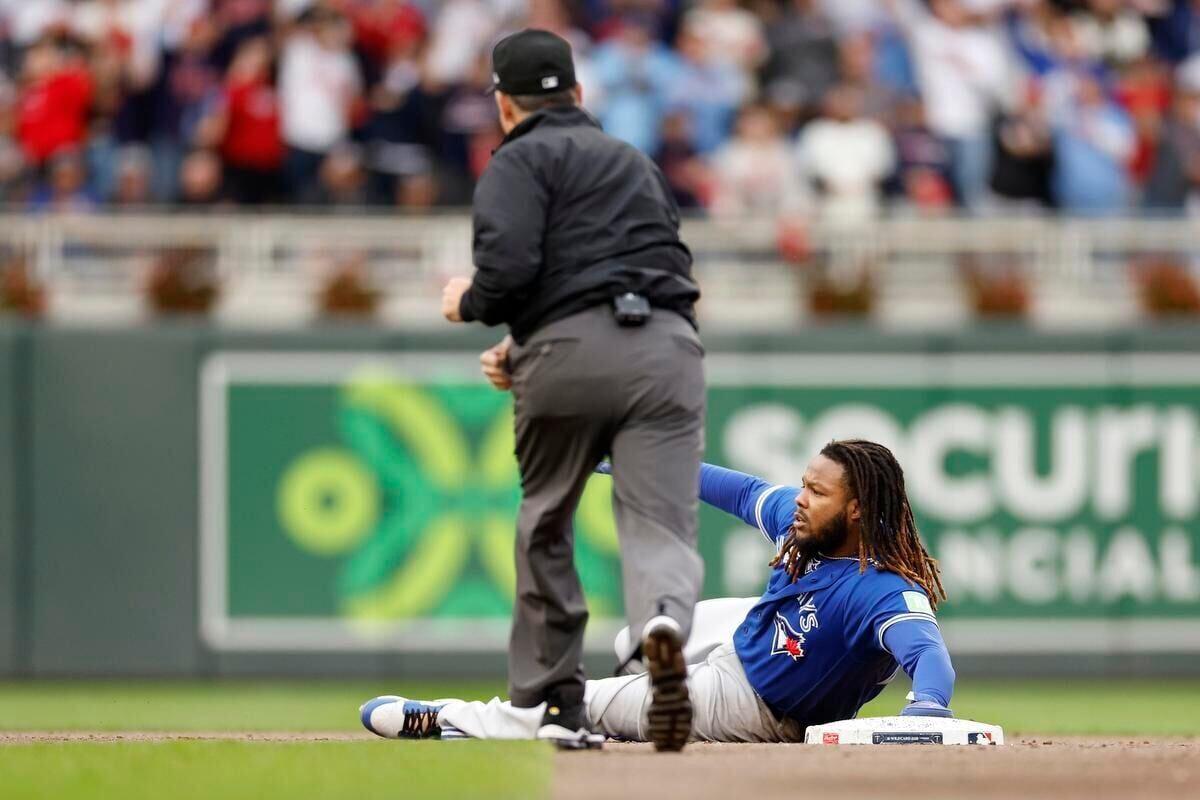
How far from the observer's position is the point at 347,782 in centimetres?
536

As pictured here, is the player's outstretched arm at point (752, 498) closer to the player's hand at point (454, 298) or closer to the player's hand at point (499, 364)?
the player's hand at point (499, 364)

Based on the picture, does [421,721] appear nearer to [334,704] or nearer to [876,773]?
[876,773]

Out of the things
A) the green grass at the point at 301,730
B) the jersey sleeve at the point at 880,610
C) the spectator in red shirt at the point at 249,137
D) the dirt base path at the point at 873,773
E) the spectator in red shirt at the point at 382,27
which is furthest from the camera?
the spectator in red shirt at the point at 382,27

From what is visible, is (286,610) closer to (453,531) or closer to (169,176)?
(453,531)

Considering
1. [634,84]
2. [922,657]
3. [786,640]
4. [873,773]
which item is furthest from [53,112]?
[873,773]

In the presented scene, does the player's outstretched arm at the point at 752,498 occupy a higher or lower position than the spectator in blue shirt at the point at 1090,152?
lower

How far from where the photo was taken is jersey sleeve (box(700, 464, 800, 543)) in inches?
270

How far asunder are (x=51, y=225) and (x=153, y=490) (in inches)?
67.6

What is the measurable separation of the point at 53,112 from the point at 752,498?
7.88 meters

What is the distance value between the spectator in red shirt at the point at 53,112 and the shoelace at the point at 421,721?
7703mm

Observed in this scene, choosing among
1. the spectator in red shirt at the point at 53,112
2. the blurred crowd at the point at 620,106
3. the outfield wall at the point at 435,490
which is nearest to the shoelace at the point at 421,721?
the outfield wall at the point at 435,490

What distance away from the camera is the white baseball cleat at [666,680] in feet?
18.2

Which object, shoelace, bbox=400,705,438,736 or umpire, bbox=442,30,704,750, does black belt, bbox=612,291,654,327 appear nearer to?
umpire, bbox=442,30,704,750

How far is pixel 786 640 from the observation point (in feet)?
21.9
